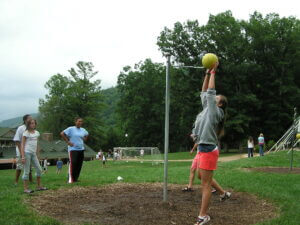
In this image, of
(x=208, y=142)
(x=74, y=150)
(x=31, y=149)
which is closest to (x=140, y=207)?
(x=208, y=142)

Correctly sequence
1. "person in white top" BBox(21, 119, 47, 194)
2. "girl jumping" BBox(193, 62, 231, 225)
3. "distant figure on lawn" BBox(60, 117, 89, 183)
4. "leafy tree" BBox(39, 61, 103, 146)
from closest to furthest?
"girl jumping" BBox(193, 62, 231, 225) < "person in white top" BBox(21, 119, 47, 194) < "distant figure on lawn" BBox(60, 117, 89, 183) < "leafy tree" BBox(39, 61, 103, 146)

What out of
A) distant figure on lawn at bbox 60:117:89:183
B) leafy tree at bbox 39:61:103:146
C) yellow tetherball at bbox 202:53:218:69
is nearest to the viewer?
yellow tetherball at bbox 202:53:218:69

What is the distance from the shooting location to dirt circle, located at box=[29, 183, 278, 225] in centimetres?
479

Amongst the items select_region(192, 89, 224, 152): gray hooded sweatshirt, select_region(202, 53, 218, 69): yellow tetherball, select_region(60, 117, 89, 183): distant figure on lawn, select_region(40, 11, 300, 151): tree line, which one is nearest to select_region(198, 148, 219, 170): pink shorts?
select_region(192, 89, 224, 152): gray hooded sweatshirt

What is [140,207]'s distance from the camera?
550cm

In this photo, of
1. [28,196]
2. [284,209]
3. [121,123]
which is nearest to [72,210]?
[28,196]

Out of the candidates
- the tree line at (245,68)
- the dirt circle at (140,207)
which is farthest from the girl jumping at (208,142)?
the tree line at (245,68)

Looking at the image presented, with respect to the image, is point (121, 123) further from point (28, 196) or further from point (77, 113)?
point (28, 196)

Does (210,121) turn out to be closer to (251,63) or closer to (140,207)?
(140,207)

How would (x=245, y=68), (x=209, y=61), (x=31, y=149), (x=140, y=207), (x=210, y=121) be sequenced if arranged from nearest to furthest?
(x=210, y=121)
(x=209, y=61)
(x=140, y=207)
(x=31, y=149)
(x=245, y=68)

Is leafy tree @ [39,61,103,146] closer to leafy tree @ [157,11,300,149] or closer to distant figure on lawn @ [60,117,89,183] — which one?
leafy tree @ [157,11,300,149]

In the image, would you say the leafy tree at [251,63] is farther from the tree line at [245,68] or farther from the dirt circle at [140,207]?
the dirt circle at [140,207]

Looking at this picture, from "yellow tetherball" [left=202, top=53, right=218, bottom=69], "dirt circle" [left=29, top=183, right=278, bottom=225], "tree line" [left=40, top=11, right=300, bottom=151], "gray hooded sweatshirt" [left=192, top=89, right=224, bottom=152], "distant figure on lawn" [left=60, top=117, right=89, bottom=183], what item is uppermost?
"tree line" [left=40, top=11, right=300, bottom=151]

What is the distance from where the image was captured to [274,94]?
1500 inches
